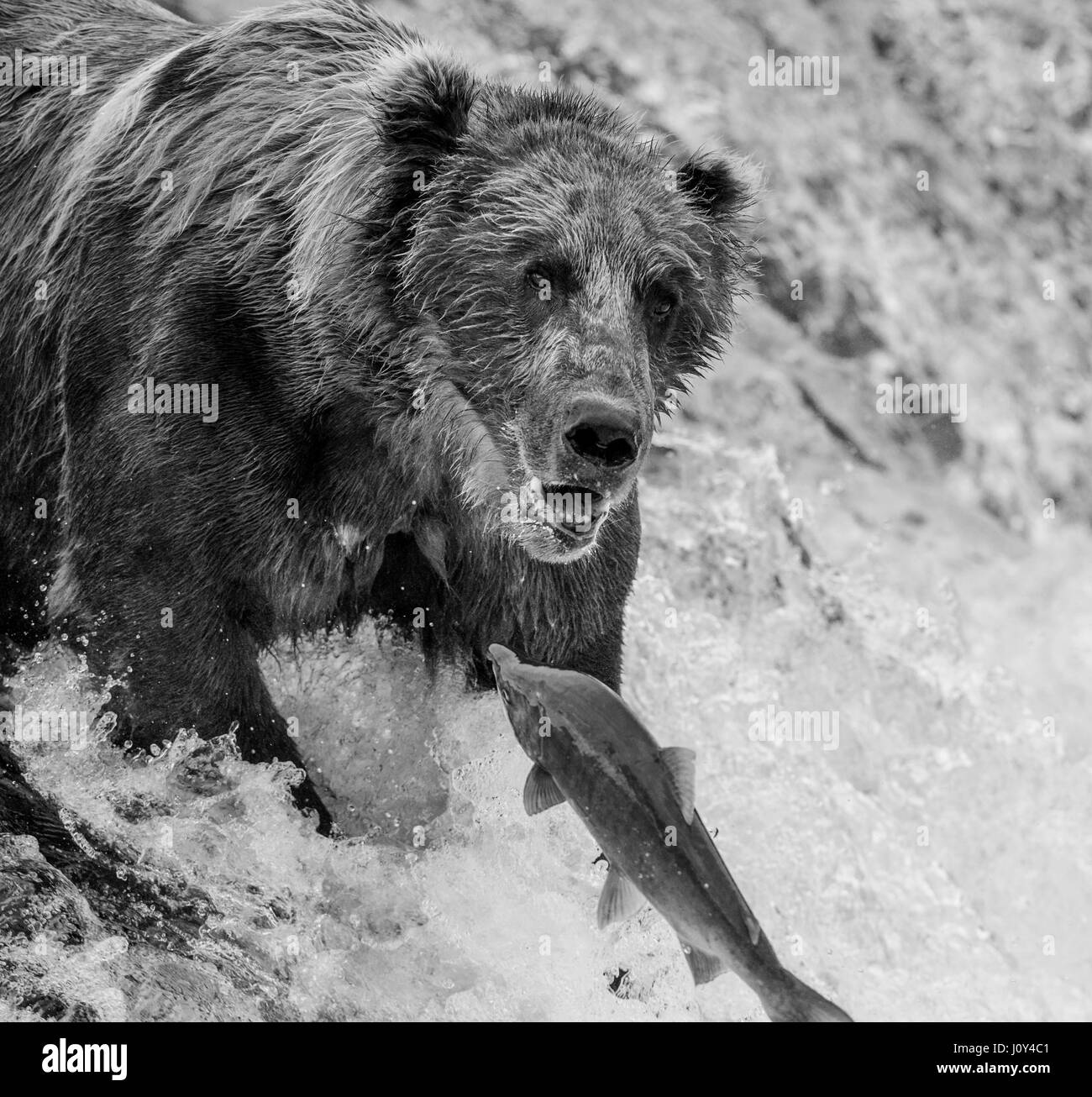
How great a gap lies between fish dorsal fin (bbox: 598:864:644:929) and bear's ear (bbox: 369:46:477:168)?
210 centimetres

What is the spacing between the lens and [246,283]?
4703 mm

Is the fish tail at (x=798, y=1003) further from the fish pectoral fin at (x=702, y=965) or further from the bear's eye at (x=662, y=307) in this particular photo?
the bear's eye at (x=662, y=307)

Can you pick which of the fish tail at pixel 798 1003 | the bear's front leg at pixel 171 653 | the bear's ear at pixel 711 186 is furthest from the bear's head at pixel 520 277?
the fish tail at pixel 798 1003

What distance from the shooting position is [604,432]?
13.5 feet

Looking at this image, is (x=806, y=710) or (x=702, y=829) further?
(x=806, y=710)

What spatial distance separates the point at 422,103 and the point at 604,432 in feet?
3.75

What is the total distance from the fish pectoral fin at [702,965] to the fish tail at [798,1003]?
20cm

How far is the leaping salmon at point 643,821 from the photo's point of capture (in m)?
3.51

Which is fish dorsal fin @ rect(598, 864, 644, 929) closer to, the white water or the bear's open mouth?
the bear's open mouth

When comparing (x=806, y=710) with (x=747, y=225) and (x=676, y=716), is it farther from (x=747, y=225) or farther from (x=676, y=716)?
(x=747, y=225)

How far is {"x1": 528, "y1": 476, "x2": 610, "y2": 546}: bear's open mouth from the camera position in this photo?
4.33 m

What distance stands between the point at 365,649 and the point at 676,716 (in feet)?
6.49

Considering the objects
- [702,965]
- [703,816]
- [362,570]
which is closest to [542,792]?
[702,965]

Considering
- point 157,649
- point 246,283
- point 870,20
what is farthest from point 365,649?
point 870,20
